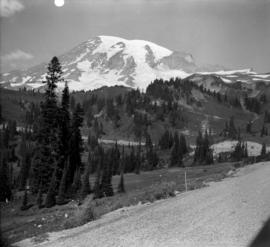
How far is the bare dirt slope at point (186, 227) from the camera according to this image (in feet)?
38.4

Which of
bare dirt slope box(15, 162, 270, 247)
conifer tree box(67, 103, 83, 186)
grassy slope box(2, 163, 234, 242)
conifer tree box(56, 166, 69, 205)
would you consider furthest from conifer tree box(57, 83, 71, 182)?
bare dirt slope box(15, 162, 270, 247)

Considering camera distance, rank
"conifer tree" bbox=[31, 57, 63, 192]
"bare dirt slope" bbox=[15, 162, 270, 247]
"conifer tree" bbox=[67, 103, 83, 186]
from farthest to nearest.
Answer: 1. "conifer tree" bbox=[67, 103, 83, 186]
2. "conifer tree" bbox=[31, 57, 63, 192]
3. "bare dirt slope" bbox=[15, 162, 270, 247]

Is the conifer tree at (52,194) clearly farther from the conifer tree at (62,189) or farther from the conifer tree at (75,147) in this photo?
the conifer tree at (75,147)

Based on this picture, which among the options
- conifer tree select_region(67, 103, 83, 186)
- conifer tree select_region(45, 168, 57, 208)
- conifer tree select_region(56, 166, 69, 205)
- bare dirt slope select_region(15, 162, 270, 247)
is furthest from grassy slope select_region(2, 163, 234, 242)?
conifer tree select_region(67, 103, 83, 186)

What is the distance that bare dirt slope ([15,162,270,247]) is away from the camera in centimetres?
1170

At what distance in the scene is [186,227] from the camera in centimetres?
1311

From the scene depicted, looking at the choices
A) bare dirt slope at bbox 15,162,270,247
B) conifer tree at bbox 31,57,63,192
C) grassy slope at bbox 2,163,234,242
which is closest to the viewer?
bare dirt slope at bbox 15,162,270,247

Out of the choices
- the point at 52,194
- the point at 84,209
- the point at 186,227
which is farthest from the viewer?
the point at 52,194

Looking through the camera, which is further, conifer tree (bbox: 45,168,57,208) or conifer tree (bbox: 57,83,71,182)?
conifer tree (bbox: 57,83,71,182)

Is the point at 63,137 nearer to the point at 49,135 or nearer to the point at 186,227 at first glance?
the point at 49,135

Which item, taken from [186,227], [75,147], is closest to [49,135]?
[75,147]

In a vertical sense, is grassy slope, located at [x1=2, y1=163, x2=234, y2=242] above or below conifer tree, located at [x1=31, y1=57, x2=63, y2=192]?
below

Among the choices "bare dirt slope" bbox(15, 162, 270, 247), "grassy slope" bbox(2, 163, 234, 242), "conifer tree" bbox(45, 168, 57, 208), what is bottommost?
"conifer tree" bbox(45, 168, 57, 208)

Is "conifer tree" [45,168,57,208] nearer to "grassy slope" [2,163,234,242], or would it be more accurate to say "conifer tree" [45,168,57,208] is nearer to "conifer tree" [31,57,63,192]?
"conifer tree" [31,57,63,192]
